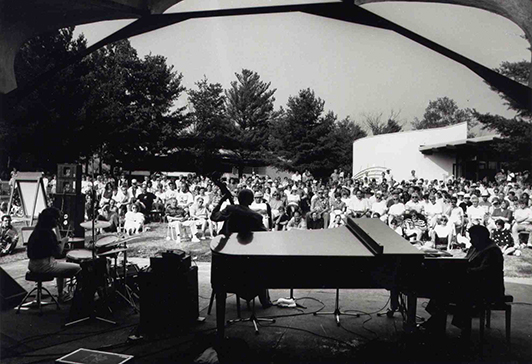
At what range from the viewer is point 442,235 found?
10.2 metres

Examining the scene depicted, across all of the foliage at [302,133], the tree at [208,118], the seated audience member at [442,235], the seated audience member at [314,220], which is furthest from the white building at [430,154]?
the tree at [208,118]

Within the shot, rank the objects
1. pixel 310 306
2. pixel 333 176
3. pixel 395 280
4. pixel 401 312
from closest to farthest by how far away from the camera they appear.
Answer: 1. pixel 395 280
2. pixel 401 312
3. pixel 310 306
4. pixel 333 176

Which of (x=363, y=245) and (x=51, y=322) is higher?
(x=363, y=245)

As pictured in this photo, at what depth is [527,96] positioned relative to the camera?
3.95 m

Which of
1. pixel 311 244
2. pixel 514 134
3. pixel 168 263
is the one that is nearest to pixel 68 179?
pixel 168 263

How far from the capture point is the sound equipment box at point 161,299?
479 centimetres

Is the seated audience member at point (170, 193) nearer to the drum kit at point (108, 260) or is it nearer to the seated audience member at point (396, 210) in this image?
the seated audience member at point (396, 210)

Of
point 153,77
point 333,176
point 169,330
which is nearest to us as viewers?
Result: point 169,330

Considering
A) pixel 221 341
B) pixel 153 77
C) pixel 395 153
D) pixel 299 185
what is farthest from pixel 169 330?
pixel 395 153

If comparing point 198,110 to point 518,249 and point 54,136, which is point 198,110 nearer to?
point 54,136

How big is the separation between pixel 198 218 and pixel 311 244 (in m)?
7.76

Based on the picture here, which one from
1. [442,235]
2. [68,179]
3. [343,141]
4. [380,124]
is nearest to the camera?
[68,179]

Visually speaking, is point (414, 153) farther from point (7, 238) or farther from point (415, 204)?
point (7, 238)

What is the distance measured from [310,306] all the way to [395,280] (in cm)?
225
